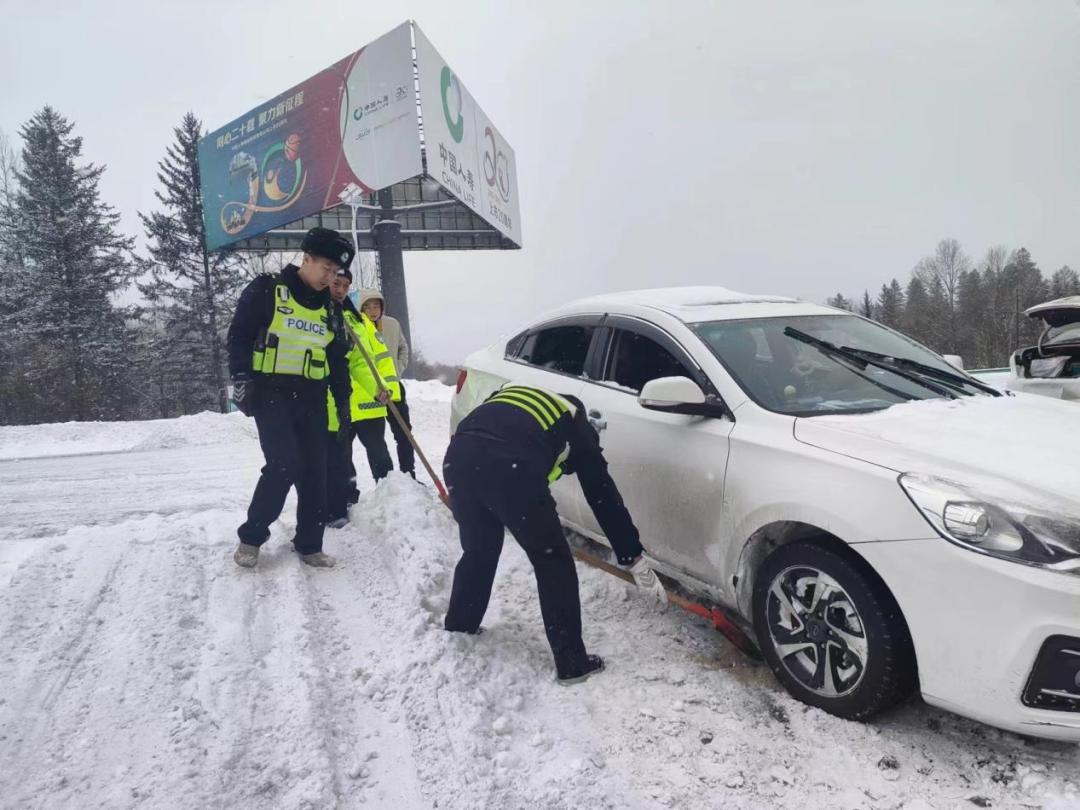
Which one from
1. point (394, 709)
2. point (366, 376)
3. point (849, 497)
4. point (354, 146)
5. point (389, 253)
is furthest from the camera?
point (389, 253)

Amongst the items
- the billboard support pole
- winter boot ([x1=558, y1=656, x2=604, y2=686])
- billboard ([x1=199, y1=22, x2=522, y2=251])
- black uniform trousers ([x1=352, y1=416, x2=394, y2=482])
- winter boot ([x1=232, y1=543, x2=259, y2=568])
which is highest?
billboard ([x1=199, y1=22, x2=522, y2=251])

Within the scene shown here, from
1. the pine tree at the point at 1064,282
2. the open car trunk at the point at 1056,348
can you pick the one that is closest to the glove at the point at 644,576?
the open car trunk at the point at 1056,348

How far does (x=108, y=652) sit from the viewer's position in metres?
3.00

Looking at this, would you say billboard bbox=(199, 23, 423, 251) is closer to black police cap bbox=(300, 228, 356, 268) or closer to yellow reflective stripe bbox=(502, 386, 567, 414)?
black police cap bbox=(300, 228, 356, 268)

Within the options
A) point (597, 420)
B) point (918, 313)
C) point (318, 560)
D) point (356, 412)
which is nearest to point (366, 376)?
point (356, 412)

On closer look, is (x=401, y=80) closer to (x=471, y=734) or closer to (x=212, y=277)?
(x=212, y=277)

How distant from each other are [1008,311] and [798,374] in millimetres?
56161

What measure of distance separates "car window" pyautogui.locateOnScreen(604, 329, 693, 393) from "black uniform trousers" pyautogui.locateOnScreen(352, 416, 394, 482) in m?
2.29

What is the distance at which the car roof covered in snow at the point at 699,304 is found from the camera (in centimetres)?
358

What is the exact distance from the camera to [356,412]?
523 centimetres

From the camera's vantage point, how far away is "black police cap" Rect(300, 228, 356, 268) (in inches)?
148

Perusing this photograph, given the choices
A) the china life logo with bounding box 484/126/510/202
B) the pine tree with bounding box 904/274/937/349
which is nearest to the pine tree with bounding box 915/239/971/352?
the pine tree with bounding box 904/274/937/349

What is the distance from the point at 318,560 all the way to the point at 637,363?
2.22 meters

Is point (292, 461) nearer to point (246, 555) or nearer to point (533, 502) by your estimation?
point (246, 555)
